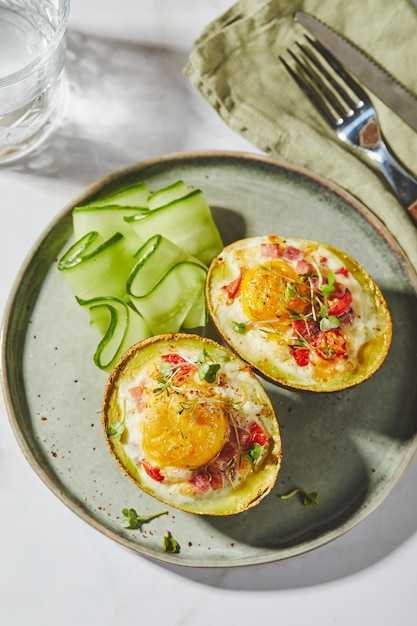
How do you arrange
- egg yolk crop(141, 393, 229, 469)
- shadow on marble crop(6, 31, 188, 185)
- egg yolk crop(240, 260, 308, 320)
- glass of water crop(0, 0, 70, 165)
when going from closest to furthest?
egg yolk crop(141, 393, 229, 469), egg yolk crop(240, 260, 308, 320), glass of water crop(0, 0, 70, 165), shadow on marble crop(6, 31, 188, 185)

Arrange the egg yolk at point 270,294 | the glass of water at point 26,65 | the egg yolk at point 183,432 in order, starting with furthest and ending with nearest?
the glass of water at point 26,65 → the egg yolk at point 270,294 → the egg yolk at point 183,432

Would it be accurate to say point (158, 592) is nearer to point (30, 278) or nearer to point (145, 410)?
point (145, 410)

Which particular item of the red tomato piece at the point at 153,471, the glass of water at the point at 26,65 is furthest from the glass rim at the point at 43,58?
the red tomato piece at the point at 153,471

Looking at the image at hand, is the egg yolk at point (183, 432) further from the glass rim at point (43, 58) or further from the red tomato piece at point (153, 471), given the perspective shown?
the glass rim at point (43, 58)

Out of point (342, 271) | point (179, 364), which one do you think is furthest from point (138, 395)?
point (342, 271)

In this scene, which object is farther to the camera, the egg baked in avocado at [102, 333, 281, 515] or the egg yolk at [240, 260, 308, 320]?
the egg yolk at [240, 260, 308, 320]

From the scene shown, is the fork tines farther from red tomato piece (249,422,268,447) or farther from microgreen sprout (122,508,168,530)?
microgreen sprout (122,508,168,530)

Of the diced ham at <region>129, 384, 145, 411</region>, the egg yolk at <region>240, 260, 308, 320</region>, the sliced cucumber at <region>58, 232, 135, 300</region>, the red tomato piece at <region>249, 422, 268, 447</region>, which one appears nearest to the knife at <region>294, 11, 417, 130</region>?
the egg yolk at <region>240, 260, 308, 320</region>
